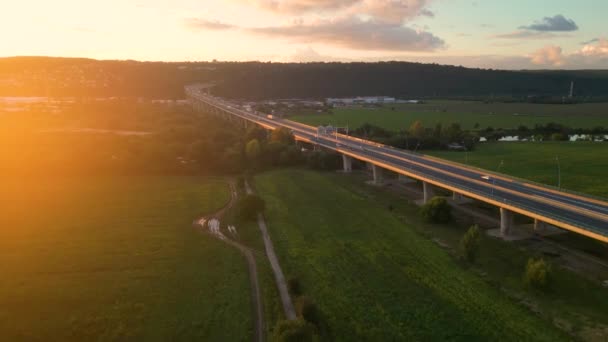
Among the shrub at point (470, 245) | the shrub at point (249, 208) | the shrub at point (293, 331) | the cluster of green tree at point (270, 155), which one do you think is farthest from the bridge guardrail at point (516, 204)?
the cluster of green tree at point (270, 155)

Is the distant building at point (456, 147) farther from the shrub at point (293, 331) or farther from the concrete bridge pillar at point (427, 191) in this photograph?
the shrub at point (293, 331)

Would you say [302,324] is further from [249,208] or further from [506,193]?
[506,193]

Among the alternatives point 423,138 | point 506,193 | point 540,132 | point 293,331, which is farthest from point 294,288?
point 540,132

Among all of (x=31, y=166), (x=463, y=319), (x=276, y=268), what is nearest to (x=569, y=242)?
(x=463, y=319)

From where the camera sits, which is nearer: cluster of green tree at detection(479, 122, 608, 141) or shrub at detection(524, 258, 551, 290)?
shrub at detection(524, 258, 551, 290)

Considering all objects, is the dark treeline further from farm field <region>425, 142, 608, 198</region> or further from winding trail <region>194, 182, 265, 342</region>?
farm field <region>425, 142, 608, 198</region>

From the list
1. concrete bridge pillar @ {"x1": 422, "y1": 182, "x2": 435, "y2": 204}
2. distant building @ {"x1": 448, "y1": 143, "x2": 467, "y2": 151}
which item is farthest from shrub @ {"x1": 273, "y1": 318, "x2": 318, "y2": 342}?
distant building @ {"x1": 448, "y1": 143, "x2": 467, "y2": 151}

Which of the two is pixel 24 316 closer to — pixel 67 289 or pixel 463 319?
pixel 67 289
